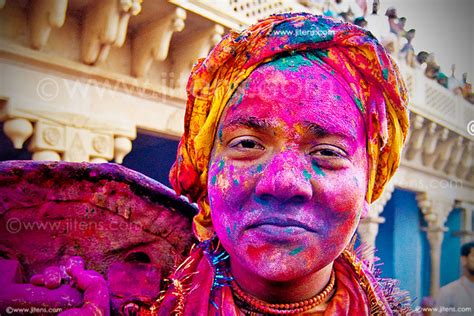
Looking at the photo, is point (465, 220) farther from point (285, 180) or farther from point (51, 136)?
point (285, 180)

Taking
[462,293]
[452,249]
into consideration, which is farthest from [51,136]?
[452,249]

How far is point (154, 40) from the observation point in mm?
2877

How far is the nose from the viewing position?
0.78 m

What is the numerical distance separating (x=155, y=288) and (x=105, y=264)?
0.14m

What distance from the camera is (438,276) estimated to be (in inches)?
227

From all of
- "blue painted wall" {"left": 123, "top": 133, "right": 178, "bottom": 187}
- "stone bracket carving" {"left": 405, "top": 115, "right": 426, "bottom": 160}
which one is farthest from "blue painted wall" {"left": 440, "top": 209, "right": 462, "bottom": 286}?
"blue painted wall" {"left": 123, "top": 133, "right": 178, "bottom": 187}

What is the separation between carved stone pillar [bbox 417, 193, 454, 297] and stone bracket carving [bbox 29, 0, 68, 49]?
450 cm

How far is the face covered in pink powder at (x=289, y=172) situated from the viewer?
0.79m
